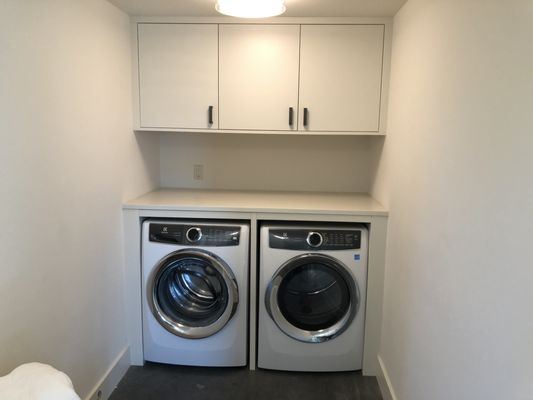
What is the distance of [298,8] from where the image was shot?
2.18 metres

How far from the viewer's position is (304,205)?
236cm

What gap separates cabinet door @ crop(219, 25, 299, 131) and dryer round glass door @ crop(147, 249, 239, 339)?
871 millimetres

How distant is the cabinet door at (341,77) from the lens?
235 cm

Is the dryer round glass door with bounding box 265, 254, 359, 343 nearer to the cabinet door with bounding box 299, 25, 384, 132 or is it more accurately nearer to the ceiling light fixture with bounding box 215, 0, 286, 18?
the cabinet door with bounding box 299, 25, 384, 132

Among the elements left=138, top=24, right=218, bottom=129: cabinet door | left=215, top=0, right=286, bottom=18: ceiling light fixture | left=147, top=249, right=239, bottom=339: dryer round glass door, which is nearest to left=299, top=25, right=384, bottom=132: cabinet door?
left=215, top=0, right=286, bottom=18: ceiling light fixture

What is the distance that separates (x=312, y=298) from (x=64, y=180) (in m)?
1.46

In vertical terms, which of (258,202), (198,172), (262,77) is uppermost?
(262,77)

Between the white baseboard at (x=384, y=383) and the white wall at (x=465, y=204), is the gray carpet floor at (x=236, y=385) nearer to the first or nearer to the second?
the white baseboard at (x=384, y=383)

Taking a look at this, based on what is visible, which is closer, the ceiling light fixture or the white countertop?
the ceiling light fixture

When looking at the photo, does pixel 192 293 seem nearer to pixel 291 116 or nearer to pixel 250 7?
pixel 291 116

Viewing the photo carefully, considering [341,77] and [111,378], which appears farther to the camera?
[341,77]

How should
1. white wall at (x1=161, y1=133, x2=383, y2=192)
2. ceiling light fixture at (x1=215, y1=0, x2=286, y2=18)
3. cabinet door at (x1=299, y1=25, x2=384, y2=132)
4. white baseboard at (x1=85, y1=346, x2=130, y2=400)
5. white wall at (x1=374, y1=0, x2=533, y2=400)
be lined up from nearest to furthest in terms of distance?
white wall at (x1=374, y1=0, x2=533, y2=400), ceiling light fixture at (x1=215, y1=0, x2=286, y2=18), white baseboard at (x1=85, y1=346, x2=130, y2=400), cabinet door at (x1=299, y1=25, x2=384, y2=132), white wall at (x1=161, y1=133, x2=383, y2=192)

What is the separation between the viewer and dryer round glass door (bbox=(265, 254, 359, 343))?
225cm

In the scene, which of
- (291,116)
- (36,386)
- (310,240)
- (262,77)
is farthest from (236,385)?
(262,77)
